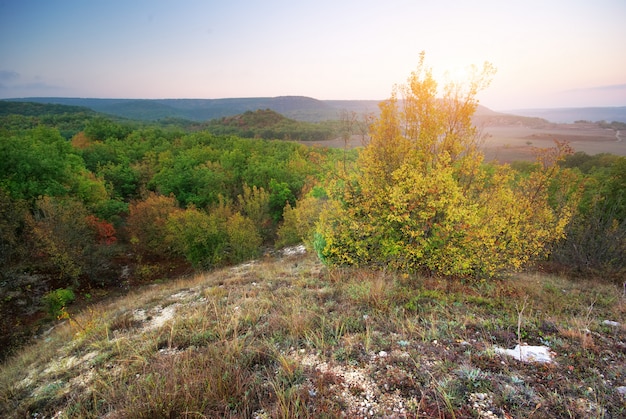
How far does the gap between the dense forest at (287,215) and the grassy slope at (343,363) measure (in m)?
2.26

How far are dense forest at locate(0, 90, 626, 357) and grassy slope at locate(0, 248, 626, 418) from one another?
2262mm

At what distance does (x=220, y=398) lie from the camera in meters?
3.55

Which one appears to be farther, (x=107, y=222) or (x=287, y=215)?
(x=107, y=222)

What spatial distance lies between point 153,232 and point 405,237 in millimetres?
27210

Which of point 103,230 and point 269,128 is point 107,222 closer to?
point 103,230

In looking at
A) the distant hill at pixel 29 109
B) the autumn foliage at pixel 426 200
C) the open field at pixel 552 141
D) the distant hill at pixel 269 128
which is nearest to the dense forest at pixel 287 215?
the autumn foliage at pixel 426 200

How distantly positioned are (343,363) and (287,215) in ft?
84.6

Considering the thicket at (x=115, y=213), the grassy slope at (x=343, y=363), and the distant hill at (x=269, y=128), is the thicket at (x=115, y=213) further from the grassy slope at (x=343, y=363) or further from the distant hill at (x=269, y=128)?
the distant hill at (x=269, y=128)

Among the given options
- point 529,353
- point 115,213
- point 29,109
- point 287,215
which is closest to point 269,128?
point 115,213

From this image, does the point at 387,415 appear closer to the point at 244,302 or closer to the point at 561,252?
the point at 244,302

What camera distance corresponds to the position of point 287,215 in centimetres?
2986

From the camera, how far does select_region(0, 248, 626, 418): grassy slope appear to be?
11.2ft

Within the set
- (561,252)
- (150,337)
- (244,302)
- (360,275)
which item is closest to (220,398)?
(150,337)

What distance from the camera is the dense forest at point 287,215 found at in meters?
8.88
